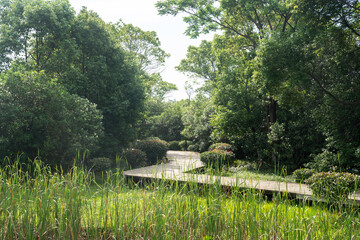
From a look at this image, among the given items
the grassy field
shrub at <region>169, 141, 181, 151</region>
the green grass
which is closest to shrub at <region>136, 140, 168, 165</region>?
the green grass

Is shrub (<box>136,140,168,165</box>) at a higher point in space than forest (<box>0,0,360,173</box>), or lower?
lower

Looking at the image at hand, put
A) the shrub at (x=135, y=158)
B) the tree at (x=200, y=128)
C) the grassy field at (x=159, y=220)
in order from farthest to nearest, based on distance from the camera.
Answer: the tree at (x=200, y=128) → the shrub at (x=135, y=158) → the grassy field at (x=159, y=220)

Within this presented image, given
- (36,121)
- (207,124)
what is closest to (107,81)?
(36,121)

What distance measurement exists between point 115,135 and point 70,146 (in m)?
4.23

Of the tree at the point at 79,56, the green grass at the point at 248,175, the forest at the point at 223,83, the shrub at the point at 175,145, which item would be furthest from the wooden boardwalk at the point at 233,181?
the shrub at the point at 175,145

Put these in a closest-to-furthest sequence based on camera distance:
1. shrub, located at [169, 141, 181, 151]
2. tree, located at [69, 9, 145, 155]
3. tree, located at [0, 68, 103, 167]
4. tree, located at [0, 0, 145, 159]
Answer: tree, located at [0, 68, 103, 167]
tree, located at [0, 0, 145, 159]
tree, located at [69, 9, 145, 155]
shrub, located at [169, 141, 181, 151]

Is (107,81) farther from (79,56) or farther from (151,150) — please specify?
(151,150)

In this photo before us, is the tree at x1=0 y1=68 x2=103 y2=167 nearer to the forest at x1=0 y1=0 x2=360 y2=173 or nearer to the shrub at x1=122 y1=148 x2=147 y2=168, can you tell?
the forest at x1=0 y1=0 x2=360 y2=173

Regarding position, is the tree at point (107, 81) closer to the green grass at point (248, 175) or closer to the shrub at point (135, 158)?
the shrub at point (135, 158)

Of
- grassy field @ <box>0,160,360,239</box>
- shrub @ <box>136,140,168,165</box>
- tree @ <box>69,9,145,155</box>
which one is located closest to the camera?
grassy field @ <box>0,160,360,239</box>

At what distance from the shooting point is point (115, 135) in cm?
1324

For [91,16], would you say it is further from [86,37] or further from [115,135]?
[115,135]

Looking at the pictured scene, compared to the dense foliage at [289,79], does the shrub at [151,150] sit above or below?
below

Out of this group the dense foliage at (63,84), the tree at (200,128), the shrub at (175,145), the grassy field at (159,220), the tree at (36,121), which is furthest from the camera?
the shrub at (175,145)
